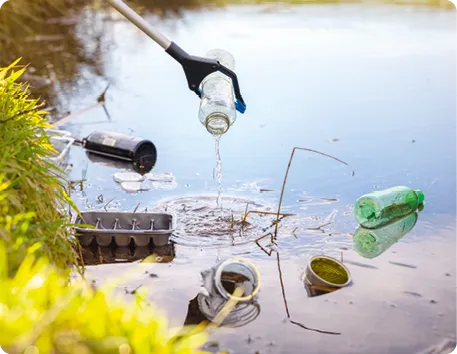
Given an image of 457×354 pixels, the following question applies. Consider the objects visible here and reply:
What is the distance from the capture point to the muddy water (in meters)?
3.09

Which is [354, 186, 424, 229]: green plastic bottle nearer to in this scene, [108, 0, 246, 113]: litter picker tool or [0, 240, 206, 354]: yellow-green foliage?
[108, 0, 246, 113]: litter picker tool

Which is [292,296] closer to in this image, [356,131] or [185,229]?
[185,229]

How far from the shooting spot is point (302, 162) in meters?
5.15

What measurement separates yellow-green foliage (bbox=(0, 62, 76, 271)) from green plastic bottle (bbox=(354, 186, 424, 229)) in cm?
192

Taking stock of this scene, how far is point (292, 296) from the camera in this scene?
3209 millimetres

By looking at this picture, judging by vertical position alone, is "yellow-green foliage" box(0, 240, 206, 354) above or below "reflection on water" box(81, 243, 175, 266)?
above

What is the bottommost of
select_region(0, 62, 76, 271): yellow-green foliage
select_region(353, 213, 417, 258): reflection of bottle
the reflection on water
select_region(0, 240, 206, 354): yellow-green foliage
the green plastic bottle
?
the reflection on water

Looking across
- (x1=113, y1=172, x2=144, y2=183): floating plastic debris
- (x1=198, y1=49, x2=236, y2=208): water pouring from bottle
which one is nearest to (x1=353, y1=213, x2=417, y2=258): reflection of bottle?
(x1=198, y1=49, x2=236, y2=208): water pouring from bottle

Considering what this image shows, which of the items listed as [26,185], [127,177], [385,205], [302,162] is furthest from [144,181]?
[26,185]

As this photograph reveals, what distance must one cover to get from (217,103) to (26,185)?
1.36m

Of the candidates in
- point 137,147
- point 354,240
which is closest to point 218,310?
point 354,240

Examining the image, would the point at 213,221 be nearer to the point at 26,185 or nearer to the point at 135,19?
the point at 135,19

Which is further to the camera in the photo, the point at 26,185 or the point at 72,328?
the point at 26,185

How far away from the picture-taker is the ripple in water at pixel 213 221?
12.7 feet
